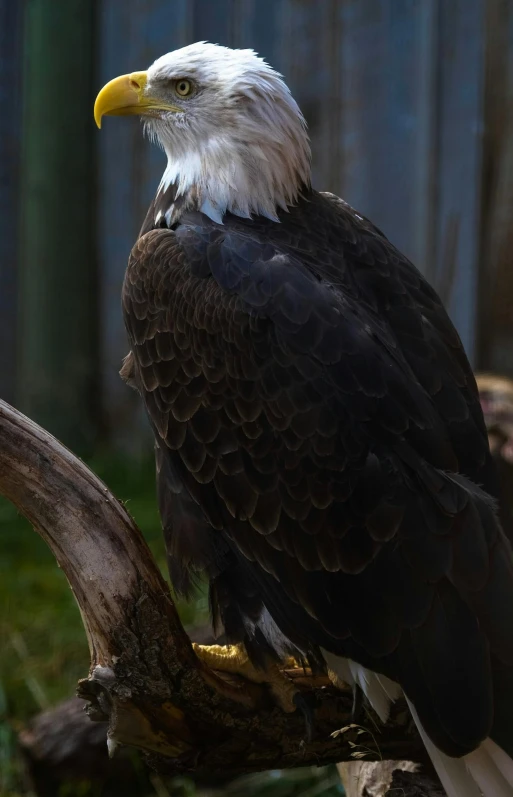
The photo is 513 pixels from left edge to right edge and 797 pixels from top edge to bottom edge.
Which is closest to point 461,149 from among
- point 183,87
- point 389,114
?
point 389,114

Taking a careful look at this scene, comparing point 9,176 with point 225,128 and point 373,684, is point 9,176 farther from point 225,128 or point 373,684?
point 373,684

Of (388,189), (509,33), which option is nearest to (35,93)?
(388,189)

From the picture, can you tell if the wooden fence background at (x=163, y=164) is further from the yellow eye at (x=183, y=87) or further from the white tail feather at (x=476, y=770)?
the white tail feather at (x=476, y=770)

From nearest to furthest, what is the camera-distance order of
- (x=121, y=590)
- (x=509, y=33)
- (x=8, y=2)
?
(x=121, y=590) < (x=509, y=33) < (x=8, y=2)

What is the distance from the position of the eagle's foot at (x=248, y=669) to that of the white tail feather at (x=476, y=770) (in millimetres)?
396

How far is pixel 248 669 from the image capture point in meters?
2.86

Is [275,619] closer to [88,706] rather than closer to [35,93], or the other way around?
[88,706]

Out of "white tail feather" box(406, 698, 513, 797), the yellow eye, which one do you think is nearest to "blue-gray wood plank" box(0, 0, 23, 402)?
the yellow eye

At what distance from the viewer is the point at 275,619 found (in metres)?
2.74

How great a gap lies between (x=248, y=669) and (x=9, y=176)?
138 inches

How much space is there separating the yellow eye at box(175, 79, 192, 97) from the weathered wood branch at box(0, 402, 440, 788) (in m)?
1.22

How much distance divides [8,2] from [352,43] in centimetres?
176

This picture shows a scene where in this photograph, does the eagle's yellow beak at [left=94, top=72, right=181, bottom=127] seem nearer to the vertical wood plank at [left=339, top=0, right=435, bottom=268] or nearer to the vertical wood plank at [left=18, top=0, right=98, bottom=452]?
the vertical wood plank at [left=339, top=0, right=435, bottom=268]

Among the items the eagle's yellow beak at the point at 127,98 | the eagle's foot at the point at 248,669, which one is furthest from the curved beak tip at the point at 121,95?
the eagle's foot at the point at 248,669
